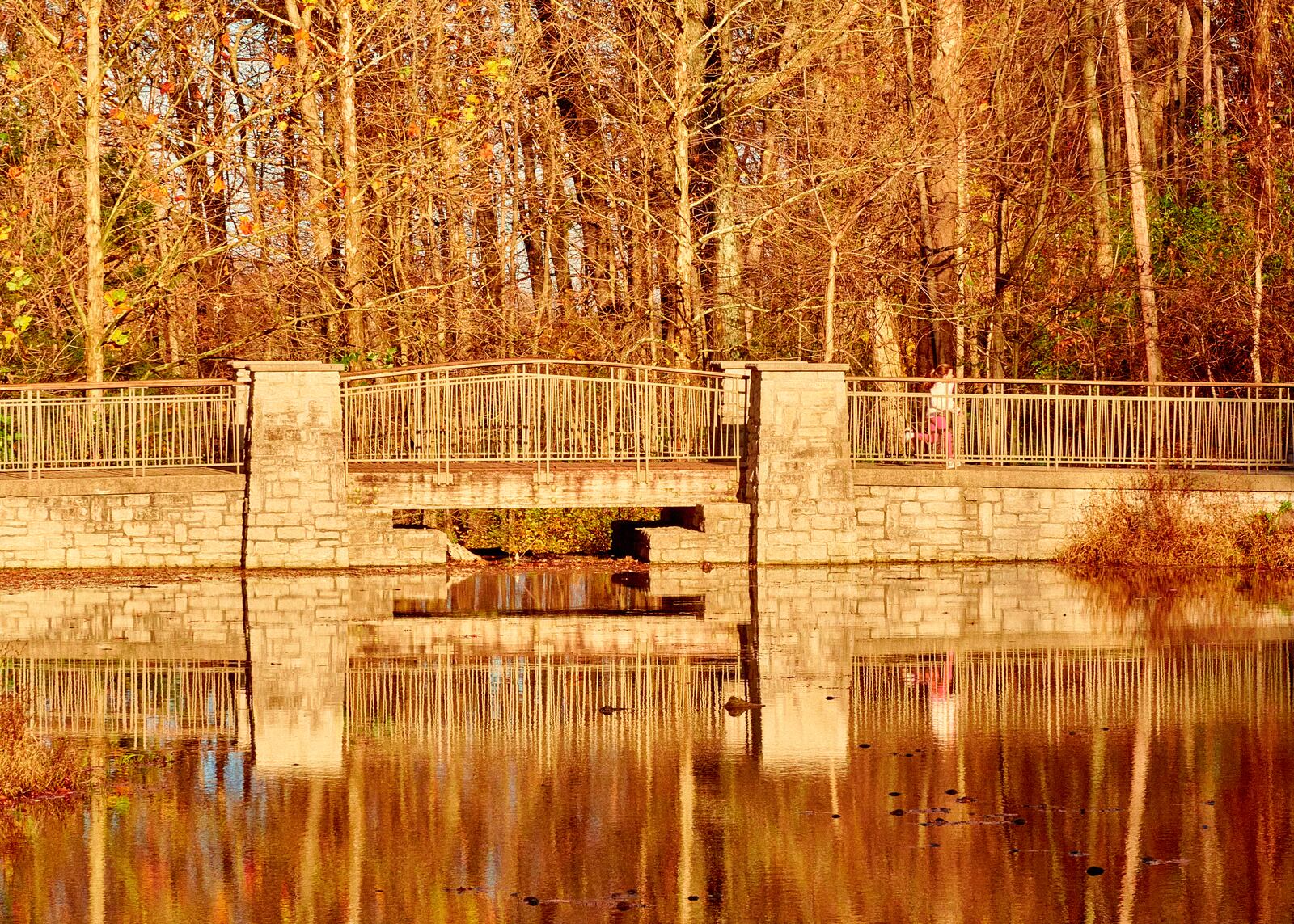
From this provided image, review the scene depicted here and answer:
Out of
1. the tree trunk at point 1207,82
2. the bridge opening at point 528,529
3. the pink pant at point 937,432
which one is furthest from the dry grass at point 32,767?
the tree trunk at point 1207,82

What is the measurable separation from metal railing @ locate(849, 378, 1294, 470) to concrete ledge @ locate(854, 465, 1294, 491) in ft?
2.04

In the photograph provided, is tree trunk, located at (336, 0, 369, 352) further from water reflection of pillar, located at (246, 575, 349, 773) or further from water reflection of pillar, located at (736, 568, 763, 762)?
water reflection of pillar, located at (736, 568, 763, 762)

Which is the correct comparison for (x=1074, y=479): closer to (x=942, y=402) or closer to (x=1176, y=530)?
(x=1176, y=530)

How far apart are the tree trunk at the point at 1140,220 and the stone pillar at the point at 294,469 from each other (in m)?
16.1

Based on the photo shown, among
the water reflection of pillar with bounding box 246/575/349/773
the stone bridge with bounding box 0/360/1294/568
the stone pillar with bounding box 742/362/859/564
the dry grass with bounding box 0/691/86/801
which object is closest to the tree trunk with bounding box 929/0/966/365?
the stone bridge with bounding box 0/360/1294/568

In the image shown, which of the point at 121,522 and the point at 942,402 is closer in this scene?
the point at 121,522

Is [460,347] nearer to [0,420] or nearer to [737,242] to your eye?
[737,242]

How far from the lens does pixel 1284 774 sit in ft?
34.2

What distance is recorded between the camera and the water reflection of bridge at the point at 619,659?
40.1 feet

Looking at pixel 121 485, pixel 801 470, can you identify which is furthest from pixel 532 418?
pixel 121 485

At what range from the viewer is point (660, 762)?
35.9 ft

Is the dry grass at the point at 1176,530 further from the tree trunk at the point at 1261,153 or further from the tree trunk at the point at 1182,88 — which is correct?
the tree trunk at the point at 1182,88

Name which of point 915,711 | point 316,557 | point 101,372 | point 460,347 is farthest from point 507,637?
point 460,347

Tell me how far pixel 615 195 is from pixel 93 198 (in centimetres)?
844
